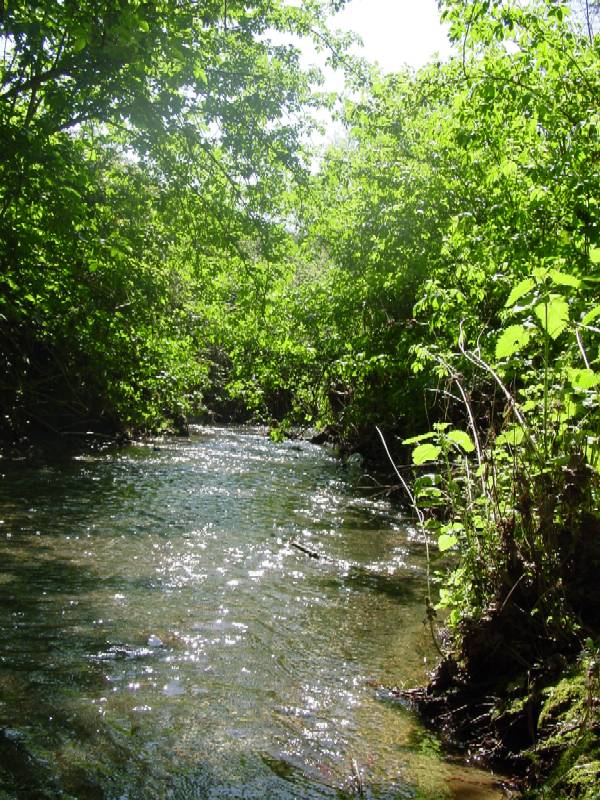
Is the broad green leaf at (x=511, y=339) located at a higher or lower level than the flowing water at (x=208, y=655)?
higher

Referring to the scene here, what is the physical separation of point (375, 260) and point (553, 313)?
11.6 metres

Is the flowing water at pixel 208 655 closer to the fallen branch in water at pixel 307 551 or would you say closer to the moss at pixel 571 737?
→ the fallen branch in water at pixel 307 551

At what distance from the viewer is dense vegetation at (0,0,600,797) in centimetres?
409

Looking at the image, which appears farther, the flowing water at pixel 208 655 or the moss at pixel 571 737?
the flowing water at pixel 208 655

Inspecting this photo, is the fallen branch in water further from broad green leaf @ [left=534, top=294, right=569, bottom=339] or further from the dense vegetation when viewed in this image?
broad green leaf @ [left=534, top=294, right=569, bottom=339]

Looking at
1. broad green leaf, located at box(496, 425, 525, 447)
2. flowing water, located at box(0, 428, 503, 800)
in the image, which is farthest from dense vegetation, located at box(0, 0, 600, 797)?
flowing water, located at box(0, 428, 503, 800)

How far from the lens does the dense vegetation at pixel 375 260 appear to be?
13.4 feet

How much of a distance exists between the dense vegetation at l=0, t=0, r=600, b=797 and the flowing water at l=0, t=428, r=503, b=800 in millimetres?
850

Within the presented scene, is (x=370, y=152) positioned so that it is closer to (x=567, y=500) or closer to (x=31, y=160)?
(x=31, y=160)

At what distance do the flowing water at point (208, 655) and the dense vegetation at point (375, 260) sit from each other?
0.85 meters

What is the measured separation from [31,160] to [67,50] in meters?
1.86

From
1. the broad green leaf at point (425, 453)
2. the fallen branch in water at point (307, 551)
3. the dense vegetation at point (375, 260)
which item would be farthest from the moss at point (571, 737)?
the fallen branch in water at point (307, 551)

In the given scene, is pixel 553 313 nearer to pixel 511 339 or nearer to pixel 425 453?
pixel 511 339

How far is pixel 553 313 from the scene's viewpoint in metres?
3.42
